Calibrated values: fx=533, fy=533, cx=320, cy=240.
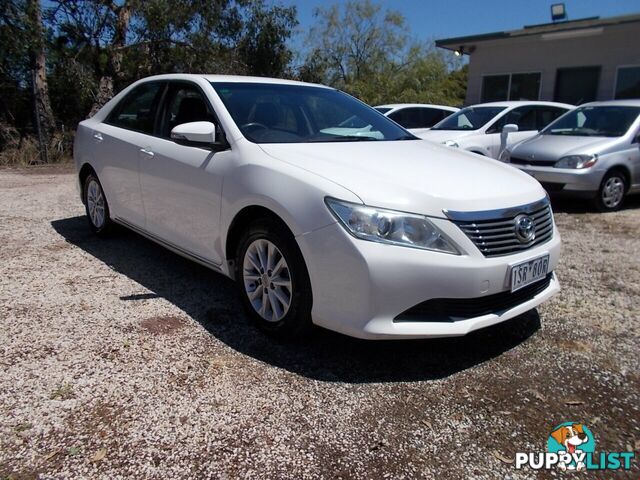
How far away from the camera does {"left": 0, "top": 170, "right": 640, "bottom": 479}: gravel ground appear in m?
2.21

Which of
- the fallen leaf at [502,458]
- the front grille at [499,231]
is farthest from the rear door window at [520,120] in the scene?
the fallen leaf at [502,458]

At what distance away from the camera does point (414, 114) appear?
453 inches

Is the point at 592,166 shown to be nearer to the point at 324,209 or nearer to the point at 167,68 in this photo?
the point at 324,209

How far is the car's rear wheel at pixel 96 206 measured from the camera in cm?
502

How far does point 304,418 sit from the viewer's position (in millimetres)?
2477

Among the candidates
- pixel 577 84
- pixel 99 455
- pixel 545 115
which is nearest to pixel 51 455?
pixel 99 455

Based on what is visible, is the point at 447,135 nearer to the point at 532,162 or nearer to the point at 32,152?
the point at 532,162

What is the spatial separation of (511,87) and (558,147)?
894cm

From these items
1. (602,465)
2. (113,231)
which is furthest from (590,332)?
(113,231)

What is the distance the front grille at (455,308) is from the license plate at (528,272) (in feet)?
0.25

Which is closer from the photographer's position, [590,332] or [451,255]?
[451,255]

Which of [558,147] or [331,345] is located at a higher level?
[558,147]

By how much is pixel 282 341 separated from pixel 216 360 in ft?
1.31

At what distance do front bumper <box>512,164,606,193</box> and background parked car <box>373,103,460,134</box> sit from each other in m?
4.15
